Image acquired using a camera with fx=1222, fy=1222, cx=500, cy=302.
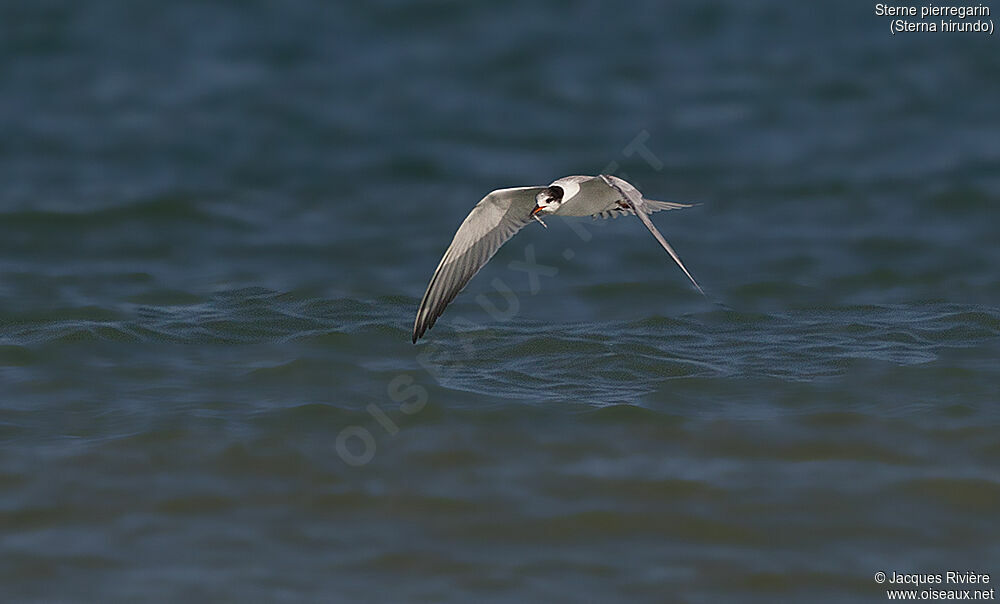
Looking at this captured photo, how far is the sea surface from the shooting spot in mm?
4852

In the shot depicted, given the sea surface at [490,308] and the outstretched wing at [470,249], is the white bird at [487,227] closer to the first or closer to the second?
the outstretched wing at [470,249]

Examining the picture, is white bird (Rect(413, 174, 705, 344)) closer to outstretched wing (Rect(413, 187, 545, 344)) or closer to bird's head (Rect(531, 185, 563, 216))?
outstretched wing (Rect(413, 187, 545, 344))

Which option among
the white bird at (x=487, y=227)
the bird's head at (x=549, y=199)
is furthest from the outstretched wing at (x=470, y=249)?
the bird's head at (x=549, y=199)

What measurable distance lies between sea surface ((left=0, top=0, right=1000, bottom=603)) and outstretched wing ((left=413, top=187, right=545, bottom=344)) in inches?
13.8

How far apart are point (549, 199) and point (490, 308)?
170 cm

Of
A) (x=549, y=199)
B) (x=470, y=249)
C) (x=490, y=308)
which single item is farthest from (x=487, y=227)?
(x=490, y=308)

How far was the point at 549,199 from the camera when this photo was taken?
5.92 m

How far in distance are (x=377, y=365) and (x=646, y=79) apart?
5.68 meters

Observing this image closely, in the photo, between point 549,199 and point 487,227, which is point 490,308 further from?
point 549,199

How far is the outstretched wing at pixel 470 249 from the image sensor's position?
6.30m

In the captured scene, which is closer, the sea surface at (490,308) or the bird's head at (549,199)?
the sea surface at (490,308)

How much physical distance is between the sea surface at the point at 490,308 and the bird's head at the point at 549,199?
0.91 metres

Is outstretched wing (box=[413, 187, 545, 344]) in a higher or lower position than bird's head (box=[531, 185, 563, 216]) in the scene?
lower

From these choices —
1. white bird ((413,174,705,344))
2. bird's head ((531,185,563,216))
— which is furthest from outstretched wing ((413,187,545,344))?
bird's head ((531,185,563,216))
